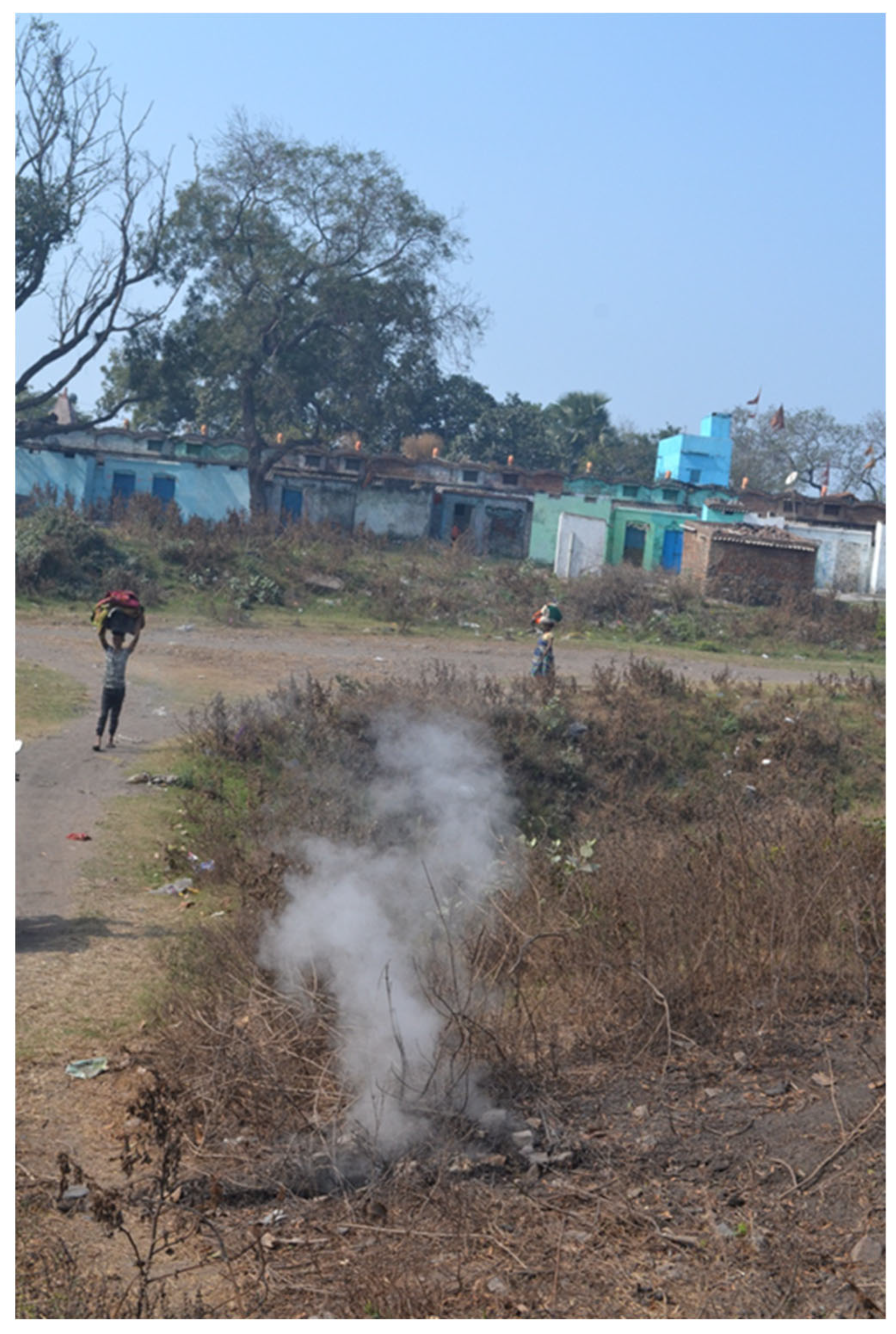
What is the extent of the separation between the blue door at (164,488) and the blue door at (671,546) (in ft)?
40.5

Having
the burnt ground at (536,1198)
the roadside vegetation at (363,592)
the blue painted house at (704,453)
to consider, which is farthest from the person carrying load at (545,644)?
the blue painted house at (704,453)

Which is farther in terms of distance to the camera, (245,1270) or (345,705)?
(345,705)

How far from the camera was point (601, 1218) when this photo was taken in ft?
14.4

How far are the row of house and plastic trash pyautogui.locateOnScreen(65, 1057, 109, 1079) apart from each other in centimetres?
2284

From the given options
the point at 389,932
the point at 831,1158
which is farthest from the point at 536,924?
the point at 831,1158

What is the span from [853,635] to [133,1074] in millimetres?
20349

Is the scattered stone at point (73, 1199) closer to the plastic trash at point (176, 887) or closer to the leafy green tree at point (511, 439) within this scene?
the plastic trash at point (176, 887)

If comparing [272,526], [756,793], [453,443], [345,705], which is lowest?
[756,793]

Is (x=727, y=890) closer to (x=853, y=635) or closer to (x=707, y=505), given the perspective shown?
(x=853, y=635)

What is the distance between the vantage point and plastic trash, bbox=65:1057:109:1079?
5441 millimetres

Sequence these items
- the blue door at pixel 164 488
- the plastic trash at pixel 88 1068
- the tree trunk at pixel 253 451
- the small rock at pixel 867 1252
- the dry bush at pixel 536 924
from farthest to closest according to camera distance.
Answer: the blue door at pixel 164 488
the tree trunk at pixel 253 451
the plastic trash at pixel 88 1068
the dry bush at pixel 536 924
the small rock at pixel 867 1252

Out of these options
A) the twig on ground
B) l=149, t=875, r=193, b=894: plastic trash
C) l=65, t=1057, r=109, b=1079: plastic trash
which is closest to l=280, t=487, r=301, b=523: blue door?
l=149, t=875, r=193, b=894: plastic trash

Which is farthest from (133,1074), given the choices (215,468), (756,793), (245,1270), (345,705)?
(215,468)

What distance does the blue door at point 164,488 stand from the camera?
3019 centimetres
